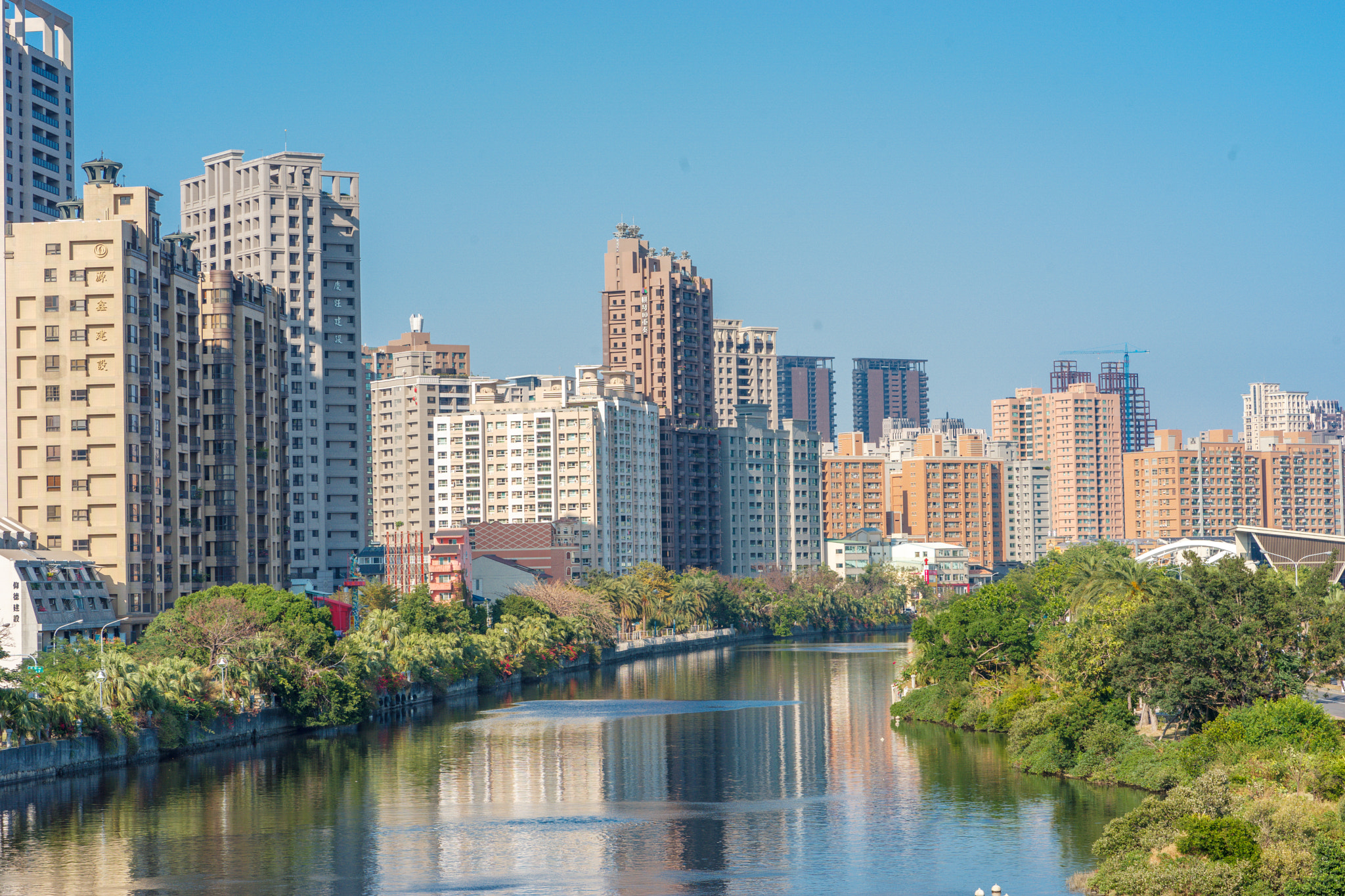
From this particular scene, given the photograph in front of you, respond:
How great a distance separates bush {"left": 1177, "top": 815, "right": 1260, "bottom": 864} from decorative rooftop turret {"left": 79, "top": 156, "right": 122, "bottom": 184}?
326 feet

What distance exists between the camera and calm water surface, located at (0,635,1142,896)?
61875 mm

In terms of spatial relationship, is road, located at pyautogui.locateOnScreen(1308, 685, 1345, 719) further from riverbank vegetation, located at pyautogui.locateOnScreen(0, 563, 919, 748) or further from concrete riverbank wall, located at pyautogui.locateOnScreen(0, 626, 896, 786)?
concrete riverbank wall, located at pyautogui.locateOnScreen(0, 626, 896, 786)

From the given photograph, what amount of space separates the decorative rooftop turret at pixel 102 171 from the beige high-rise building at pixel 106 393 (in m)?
0.10

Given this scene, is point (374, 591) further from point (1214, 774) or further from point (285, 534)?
point (1214, 774)

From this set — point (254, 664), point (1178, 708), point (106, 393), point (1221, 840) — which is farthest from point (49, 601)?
point (1221, 840)

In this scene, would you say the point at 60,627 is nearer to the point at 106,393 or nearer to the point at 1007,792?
the point at 106,393

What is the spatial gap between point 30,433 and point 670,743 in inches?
2188

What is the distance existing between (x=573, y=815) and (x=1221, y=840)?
31.9 meters

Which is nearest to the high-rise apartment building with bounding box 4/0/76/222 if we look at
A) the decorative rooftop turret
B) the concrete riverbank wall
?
the decorative rooftop turret

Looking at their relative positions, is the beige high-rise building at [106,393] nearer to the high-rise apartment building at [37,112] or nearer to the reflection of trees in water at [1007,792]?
the high-rise apartment building at [37,112]

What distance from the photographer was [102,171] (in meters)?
127

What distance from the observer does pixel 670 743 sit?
10419 cm

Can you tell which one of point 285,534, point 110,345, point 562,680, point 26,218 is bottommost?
point 562,680

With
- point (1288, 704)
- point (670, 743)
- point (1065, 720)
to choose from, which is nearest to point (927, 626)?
point (670, 743)
